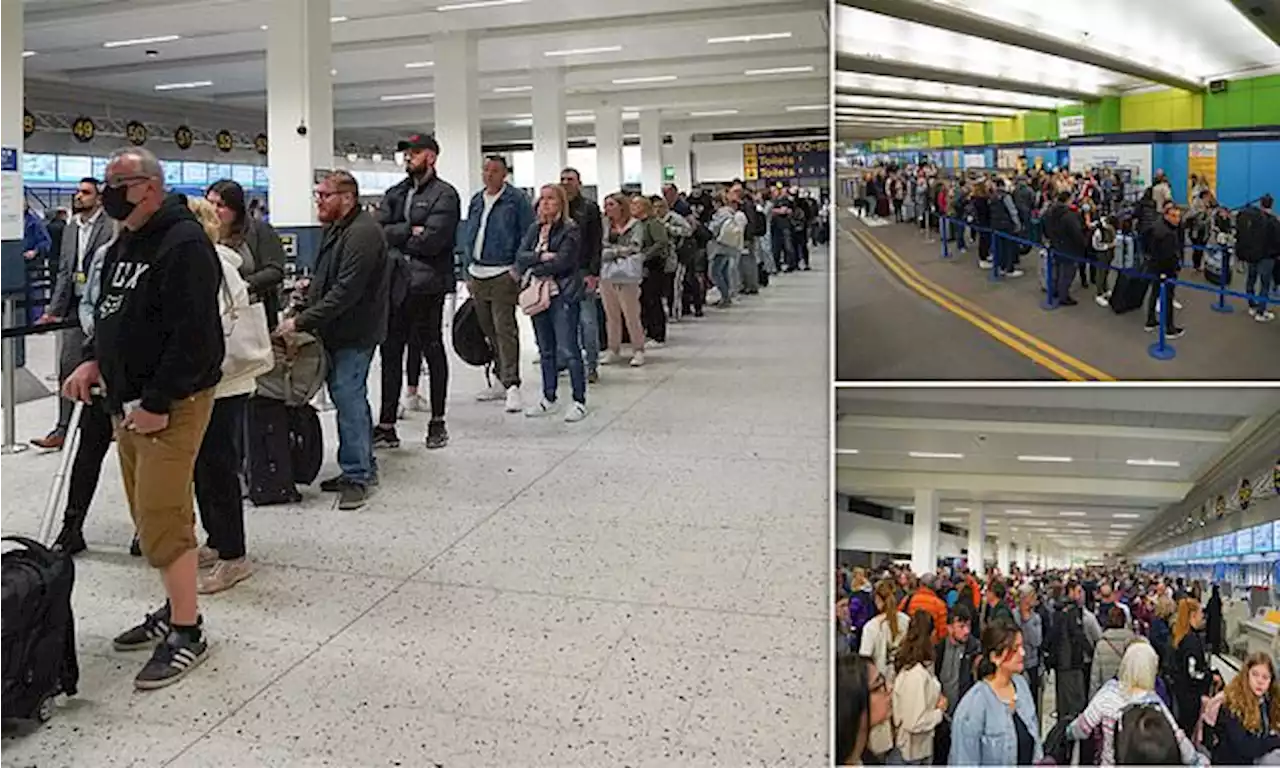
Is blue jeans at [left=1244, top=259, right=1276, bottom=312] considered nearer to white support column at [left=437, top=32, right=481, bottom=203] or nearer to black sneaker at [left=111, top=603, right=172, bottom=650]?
black sneaker at [left=111, top=603, right=172, bottom=650]

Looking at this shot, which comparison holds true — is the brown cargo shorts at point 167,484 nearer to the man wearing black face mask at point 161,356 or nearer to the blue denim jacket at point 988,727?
the man wearing black face mask at point 161,356

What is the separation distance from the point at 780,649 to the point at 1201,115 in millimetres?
2033

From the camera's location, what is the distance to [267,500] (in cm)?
445

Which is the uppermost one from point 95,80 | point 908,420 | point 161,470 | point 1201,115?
point 95,80

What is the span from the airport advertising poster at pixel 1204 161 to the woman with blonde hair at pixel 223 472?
9.09 feet

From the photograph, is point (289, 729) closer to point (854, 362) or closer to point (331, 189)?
point (854, 362)

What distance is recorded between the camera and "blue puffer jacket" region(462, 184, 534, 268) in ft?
19.2

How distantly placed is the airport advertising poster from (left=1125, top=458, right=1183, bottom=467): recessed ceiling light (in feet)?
1.37

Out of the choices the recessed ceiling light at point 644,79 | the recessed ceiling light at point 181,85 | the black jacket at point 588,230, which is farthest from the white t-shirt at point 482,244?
the recessed ceiling light at point 181,85

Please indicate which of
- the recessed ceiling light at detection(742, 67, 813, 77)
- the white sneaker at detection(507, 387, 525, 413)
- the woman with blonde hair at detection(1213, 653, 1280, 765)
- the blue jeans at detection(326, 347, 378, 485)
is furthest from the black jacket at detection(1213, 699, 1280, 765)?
the recessed ceiling light at detection(742, 67, 813, 77)

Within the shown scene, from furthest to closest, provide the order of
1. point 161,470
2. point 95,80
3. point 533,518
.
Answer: point 95,80 < point 533,518 < point 161,470

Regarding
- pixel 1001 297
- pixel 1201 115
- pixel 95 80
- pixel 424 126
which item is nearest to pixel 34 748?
pixel 1001 297

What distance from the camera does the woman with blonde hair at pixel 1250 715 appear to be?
5.10ft

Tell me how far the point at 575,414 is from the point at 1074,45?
4.94 m
